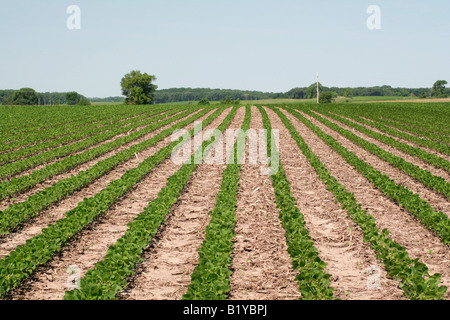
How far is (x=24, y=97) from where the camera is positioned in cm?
13225

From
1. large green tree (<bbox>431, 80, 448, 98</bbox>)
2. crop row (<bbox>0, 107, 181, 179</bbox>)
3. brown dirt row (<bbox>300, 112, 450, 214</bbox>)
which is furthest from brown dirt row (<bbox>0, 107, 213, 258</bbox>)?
large green tree (<bbox>431, 80, 448, 98</bbox>)

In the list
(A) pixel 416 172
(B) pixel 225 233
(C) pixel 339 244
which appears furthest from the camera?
(A) pixel 416 172

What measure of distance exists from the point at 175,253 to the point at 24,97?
142320mm

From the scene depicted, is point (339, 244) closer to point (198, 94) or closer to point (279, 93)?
point (198, 94)

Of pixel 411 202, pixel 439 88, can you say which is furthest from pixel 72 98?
pixel 411 202

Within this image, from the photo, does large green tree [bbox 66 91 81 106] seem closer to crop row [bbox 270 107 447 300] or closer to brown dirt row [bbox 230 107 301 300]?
brown dirt row [bbox 230 107 301 300]

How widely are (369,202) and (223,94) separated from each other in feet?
539

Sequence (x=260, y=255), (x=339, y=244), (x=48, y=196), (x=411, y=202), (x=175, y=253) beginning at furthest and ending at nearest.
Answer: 1. (x=48, y=196)
2. (x=411, y=202)
3. (x=339, y=244)
4. (x=175, y=253)
5. (x=260, y=255)

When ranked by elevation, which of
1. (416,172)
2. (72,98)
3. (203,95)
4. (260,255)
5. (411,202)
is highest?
(203,95)

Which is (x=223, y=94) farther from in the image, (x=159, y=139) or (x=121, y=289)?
(x=121, y=289)

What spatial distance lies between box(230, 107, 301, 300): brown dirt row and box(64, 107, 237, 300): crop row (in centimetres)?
171

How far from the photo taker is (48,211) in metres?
10.1

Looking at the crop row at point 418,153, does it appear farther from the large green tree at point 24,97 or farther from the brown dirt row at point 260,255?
the large green tree at point 24,97
